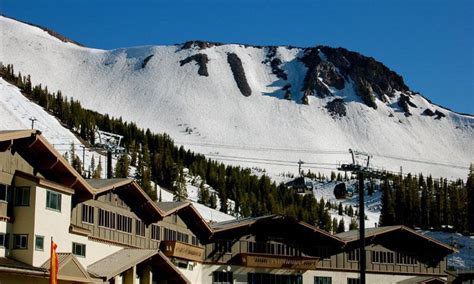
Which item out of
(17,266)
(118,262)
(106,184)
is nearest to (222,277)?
(118,262)

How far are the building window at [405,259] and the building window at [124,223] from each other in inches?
1068

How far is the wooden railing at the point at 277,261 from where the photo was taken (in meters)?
61.8

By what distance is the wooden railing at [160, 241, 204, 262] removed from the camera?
177ft

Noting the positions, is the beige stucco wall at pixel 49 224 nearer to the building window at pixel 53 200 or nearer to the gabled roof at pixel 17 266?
the building window at pixel 53 200

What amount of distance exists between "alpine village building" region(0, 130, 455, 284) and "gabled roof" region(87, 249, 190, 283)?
2.6 inches

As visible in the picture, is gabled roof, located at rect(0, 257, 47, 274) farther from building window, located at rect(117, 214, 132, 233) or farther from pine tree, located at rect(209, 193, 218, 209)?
pine tree, located at rect(209, 193, 218, 209)

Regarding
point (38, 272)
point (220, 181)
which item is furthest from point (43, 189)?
point (220, 181)

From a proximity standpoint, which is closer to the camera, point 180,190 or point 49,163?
point 49,163

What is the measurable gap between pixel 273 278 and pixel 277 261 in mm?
1887

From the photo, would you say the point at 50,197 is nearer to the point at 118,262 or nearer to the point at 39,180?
the point at 39,180

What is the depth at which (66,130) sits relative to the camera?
146 m

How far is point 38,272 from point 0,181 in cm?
442

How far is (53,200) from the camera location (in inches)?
1533

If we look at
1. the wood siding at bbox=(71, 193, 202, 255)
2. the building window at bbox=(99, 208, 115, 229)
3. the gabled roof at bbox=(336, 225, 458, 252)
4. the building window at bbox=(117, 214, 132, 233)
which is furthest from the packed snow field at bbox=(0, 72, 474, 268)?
the building window at bbox=(99, 208, 115, 229)
